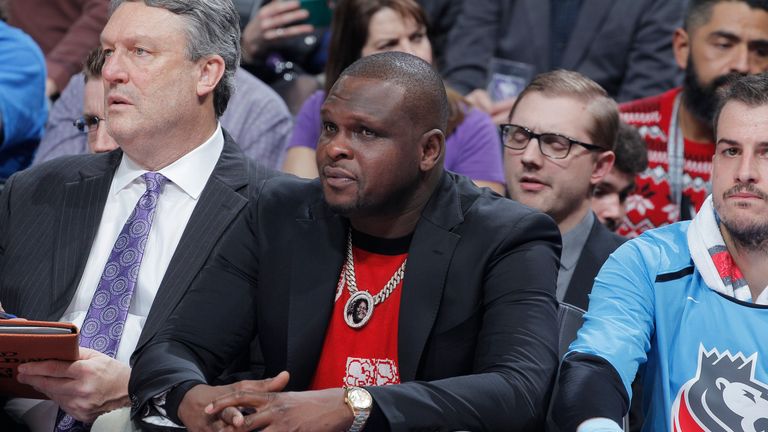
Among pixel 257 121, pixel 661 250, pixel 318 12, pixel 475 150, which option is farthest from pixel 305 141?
pixel 661 250

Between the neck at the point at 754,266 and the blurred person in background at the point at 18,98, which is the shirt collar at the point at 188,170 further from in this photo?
the neck at the point at 754,266

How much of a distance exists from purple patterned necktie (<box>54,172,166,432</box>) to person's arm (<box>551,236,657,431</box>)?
46.8 inches

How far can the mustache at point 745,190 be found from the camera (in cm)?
245

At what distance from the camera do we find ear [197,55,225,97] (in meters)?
3.20

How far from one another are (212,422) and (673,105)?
2858 millimetres

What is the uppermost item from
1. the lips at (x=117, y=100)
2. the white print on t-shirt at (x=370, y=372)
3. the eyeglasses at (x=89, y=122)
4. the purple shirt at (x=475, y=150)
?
the lips at (x=117, y=100)

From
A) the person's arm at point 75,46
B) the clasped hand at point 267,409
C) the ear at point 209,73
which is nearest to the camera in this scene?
the clasped hand at point 267,409

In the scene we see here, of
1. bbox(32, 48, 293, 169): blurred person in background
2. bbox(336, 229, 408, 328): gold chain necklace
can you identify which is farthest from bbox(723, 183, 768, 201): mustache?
bbox(32, 48, 293, 169): blurred person in background

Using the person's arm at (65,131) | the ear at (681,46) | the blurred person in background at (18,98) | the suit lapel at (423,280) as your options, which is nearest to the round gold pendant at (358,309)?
the suit lapel at (423,280)

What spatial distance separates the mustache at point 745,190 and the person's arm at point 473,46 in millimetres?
2746

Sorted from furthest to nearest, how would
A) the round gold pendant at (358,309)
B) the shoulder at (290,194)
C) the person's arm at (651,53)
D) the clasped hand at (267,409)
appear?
the person's arm at (651,53) < the shoulder at (290,194) < the round gold pendant at (358,309) < the clasped hand at (267,409)

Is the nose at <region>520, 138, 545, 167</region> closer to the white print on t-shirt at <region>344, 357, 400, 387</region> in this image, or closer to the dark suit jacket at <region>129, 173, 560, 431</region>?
the dark suit jacket at <region>129, 173, 560, 431</region>

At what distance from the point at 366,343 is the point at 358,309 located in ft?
0.28

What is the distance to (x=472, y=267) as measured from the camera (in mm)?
2586
